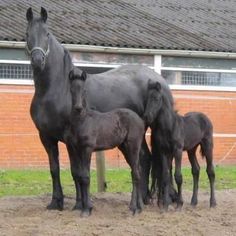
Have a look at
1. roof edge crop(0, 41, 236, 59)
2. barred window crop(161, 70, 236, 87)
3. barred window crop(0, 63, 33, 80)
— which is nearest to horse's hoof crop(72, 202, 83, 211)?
roof edge crop(0, 41, 236, 59)

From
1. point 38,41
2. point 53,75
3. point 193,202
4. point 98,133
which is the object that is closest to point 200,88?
point 193,202

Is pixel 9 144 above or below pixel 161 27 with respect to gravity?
below

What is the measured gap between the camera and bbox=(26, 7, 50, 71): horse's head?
8.29 metres

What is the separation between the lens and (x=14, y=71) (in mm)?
17703

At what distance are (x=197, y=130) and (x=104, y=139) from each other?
174 cm

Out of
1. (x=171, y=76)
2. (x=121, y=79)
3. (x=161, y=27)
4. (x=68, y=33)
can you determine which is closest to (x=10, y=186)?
(x=121, y=79)

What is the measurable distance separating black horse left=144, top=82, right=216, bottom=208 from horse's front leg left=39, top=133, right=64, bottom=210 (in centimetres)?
137

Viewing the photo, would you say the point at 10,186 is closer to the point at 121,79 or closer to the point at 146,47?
the point at 121,79

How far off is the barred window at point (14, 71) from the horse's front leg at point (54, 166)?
8.73 meters

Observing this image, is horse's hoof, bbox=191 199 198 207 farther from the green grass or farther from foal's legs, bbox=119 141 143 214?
the green grass

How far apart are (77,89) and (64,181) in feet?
21.9

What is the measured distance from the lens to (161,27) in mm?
20594

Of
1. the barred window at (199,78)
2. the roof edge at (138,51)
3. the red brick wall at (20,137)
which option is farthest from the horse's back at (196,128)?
the barred window at (199,78)

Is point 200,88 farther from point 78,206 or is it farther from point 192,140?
point 78,206
